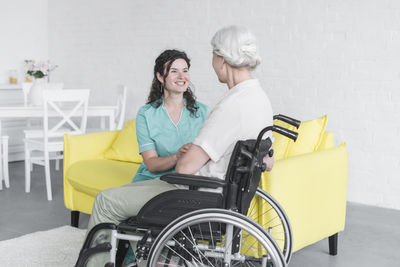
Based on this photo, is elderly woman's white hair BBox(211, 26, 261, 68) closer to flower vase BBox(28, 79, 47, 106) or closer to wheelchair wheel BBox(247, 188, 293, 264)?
wheelchair wheel BBox(247, 188, 293, 264)

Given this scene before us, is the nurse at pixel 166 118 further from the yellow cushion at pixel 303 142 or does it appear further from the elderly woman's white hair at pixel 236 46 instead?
the elderly woman's white hair at pixel 236 46

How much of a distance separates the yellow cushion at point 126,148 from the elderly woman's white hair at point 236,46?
1.76m

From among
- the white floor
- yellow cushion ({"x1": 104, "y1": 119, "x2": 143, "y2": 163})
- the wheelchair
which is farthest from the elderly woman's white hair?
yellow cushion ({"x1": 104, "y1": 119, "x2": 143, "y2": 163})

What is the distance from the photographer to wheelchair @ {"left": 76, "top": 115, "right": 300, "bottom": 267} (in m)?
1.82

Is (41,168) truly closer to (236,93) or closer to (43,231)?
(43,231)

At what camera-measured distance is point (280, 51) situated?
4.41 m

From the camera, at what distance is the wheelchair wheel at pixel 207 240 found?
181 cm

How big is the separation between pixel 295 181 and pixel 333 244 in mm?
666

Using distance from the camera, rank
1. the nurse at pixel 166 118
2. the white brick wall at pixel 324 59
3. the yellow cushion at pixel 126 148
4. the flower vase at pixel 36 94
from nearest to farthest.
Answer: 1. the nurse at pixel 166 118
2. the yellow cushion at pixel 126 148
3. the white brick wall at pixel 324 59
4. the flower vase at pixel 36 94

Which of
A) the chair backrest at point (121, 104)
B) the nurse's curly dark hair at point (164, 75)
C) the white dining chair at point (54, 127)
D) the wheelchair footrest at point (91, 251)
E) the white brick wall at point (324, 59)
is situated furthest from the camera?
the chair backrest at point (121, 104)

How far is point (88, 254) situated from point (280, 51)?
9.19ft

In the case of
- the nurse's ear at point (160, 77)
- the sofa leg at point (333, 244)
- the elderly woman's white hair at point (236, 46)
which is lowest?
the sofa leg at point (333, 244)

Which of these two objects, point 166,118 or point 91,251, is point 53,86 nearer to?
point 166,118

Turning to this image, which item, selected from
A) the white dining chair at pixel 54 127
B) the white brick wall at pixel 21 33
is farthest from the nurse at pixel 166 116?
the white brick wall at pixel 21 33
